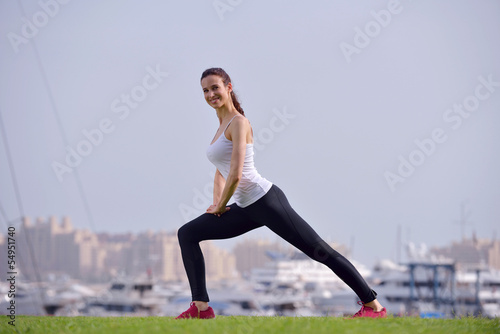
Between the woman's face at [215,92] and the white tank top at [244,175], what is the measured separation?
0.75 feet

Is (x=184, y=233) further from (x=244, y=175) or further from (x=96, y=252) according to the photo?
(x=96, y=252)

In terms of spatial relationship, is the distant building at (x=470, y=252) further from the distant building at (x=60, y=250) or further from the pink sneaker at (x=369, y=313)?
the pink sneaker at (x=369, y=313)

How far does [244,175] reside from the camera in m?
4.86

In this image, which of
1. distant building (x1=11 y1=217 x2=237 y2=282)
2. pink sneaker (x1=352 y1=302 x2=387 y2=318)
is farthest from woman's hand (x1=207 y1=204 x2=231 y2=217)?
distant building (x1=11 y1=217 x2=237 y2=282)

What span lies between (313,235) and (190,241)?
890 mm

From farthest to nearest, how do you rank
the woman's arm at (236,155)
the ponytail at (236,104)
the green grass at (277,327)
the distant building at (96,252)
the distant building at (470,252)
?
the distant building at (96,252)
the distant building at (470,252)
the ponytail at (236,104)
the woman's arm at (236,155)
the green grass at (277,327)

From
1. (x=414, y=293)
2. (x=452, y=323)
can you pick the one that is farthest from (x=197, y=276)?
(x=414, y=293)

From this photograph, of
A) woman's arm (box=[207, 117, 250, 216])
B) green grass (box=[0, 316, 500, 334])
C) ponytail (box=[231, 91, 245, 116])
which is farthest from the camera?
ponytail (box=[231, 91, 245, 116])

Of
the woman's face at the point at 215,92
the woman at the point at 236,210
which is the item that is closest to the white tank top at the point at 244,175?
the woman at the point at 236,210

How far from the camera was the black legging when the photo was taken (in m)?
4.86

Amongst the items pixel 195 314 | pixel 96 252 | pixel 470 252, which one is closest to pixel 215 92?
pixel 195 314

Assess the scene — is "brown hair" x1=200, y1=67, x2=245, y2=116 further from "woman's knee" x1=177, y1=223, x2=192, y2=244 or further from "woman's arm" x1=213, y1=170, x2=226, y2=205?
"woman's knee" x1=177, y1=223, x2=192, y2=244

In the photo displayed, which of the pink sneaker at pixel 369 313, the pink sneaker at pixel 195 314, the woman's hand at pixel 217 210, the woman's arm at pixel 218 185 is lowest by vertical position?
the pink sneaker at pixel 369 313

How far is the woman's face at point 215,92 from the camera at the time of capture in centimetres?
503
